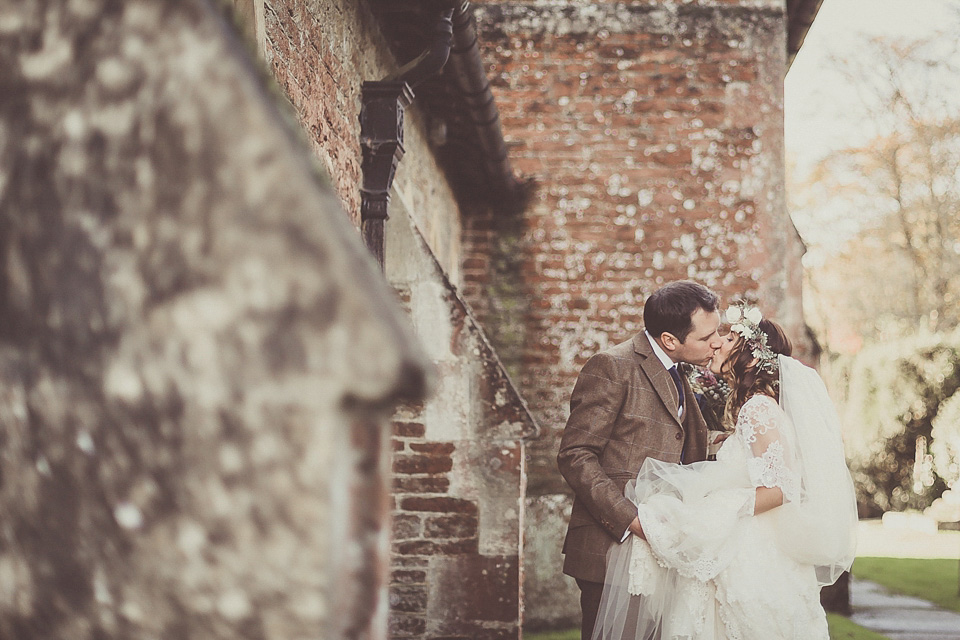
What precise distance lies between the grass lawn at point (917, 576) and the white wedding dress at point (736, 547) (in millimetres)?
5962

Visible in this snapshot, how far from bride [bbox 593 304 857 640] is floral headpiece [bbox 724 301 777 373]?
19cm

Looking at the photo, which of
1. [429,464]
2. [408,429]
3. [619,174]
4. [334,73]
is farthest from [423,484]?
[619,174]

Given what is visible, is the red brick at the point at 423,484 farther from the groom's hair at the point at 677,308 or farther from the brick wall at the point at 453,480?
the groom's hair at the point at 677,308

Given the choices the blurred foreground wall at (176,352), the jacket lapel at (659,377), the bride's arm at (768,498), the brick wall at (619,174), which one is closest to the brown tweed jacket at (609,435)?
the jacket lapel at (659,377)

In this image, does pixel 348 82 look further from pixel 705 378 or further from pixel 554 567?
pixel 554 567

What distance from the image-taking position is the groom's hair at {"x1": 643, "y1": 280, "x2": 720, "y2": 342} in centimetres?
396

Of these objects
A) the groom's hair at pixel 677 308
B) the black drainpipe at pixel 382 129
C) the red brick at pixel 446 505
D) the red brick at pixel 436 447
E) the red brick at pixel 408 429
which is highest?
the black drainpipe at pixel 382 129

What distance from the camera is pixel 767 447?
3799mm

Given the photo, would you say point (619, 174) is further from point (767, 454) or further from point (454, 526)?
point (767, 454)

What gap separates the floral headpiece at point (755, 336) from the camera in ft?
13.4

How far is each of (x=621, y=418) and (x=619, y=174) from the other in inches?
166

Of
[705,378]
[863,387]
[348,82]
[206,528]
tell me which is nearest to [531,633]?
[705,378]

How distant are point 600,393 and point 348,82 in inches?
73.4

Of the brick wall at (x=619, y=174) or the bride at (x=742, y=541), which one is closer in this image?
the bride at (x=742, y=541)
